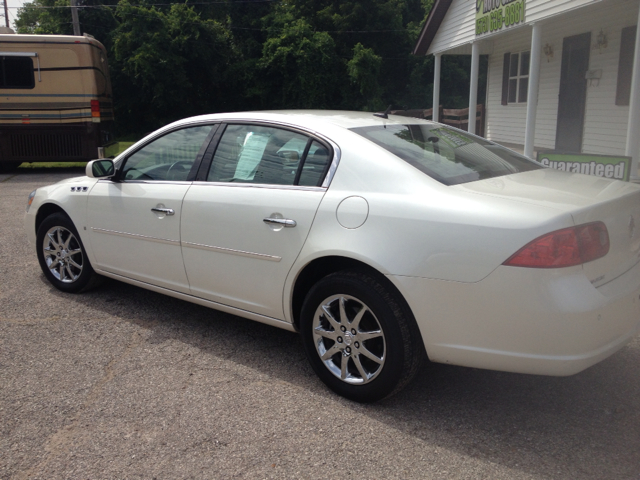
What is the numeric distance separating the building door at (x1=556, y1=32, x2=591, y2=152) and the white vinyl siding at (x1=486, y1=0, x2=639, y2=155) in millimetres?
180

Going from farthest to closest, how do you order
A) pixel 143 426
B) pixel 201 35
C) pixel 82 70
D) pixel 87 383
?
pixel 201 35, pixel 82 70, pixel 87 383, pixel 143 426

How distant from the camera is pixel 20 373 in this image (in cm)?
372

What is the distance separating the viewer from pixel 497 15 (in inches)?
513

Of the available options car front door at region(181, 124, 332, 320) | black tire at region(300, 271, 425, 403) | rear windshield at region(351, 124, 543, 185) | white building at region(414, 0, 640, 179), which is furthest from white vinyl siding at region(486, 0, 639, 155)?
black tire at region(300, 271, 425, 403)

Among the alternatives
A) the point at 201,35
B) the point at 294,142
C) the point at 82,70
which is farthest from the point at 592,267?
the point at 201,35

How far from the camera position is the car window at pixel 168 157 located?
427 cm

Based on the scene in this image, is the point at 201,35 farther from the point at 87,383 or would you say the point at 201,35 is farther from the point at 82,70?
the point at 87,383

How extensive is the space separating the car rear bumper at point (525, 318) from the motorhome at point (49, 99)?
1193 centimetres

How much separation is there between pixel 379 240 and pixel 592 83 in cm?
1131

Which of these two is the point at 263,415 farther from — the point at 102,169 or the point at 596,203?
the point at 102,169

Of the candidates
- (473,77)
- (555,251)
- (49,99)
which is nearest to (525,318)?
(555,251)

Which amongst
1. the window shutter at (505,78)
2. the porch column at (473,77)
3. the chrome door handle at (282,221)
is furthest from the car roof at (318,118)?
the window shutter at (505,78)

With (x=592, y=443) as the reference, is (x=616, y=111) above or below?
above

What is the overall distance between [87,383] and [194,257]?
39.4 inches
